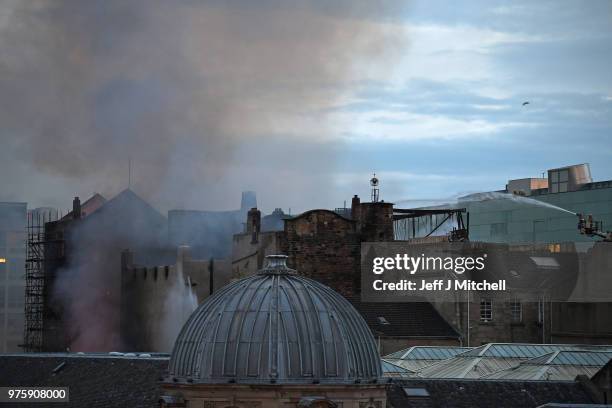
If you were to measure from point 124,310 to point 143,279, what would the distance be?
2.52 m

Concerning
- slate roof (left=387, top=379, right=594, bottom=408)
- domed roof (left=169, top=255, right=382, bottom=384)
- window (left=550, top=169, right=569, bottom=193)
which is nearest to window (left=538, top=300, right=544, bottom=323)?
slate roof (left=387, top=379, right=594, bottom=408)

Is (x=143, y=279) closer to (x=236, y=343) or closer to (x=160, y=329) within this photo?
(x=160, y=329)

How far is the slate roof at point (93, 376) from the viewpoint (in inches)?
3238

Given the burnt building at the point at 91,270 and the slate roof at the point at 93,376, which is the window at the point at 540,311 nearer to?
the slate roof at the point at 93,376

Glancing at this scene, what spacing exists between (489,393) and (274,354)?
2661 cm

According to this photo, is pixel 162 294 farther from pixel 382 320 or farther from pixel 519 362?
pixel 519 362

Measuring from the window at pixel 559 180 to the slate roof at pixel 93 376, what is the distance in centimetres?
5989

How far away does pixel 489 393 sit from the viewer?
256ft

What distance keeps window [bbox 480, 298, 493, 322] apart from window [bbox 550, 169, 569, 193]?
41.7 metres

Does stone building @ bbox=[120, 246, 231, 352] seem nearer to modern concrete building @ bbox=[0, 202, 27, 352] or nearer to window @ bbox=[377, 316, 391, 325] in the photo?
window @ bbox=[377, 316, 391, 325]

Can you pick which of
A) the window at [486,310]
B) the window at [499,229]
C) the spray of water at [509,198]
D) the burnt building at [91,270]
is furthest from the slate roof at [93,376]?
the window at [499,229]

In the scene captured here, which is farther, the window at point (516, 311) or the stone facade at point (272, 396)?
the window at point (516, 311)

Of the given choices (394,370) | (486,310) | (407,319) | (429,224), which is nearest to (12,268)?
(429,224)

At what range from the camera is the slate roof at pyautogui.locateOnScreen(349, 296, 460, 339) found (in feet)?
338
